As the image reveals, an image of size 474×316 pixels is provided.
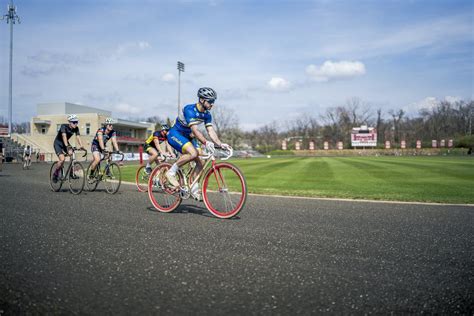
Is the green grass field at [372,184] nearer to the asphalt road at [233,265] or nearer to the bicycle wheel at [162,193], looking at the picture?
the asphalt road at [233,265]

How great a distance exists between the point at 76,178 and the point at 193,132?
6.19m

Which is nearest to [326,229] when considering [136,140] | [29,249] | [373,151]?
[29,249]

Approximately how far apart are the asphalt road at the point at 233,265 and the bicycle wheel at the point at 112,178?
4271 millimetres

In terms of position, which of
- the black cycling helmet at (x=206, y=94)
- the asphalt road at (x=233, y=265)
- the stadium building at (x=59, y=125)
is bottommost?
the asphalt road at (x=233, y=265)

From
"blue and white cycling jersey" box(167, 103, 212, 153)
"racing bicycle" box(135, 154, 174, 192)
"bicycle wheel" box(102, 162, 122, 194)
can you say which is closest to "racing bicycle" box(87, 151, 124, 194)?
"bicycle wheel" box(102, 162, 122, 194)

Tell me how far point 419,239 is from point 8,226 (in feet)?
21.0

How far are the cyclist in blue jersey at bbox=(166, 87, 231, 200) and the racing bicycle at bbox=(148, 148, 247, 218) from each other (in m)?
0.18

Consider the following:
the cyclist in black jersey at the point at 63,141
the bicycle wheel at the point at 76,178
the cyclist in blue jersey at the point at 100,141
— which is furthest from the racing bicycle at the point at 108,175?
the cyclist in black jersey at the point at 63,141

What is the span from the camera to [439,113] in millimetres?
120812

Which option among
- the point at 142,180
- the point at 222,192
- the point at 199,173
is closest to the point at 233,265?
the point at 222,192

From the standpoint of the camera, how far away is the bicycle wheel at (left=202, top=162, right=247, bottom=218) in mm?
6601

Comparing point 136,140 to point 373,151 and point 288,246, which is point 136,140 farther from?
point 288,246

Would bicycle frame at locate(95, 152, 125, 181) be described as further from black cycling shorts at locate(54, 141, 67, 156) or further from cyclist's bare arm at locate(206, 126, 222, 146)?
cyclist's bare arm at locate(206, 126, 222, 146)

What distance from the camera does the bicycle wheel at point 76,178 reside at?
1094 cm
